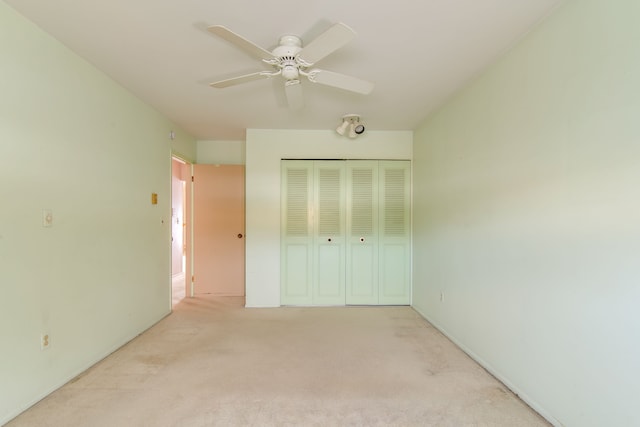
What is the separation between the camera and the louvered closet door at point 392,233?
3.88 meters

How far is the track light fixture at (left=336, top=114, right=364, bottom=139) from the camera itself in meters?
3.31

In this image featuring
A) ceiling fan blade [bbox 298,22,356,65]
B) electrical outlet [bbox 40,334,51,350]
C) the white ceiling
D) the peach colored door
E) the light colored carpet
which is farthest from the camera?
the peach colored door

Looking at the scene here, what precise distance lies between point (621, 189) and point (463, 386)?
5.13 ft

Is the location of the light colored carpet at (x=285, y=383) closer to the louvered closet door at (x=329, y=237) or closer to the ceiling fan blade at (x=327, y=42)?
the louvered closet door at (x=329, y=237)

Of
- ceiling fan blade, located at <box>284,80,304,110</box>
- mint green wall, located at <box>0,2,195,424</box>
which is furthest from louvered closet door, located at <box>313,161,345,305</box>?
mint green wall, located at <box>0,2,195,424</box>

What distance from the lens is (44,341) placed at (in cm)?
187

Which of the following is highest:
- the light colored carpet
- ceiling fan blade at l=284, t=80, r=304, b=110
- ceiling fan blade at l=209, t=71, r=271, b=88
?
ceiling fan blade at l=209, t=71, r=271, b=88

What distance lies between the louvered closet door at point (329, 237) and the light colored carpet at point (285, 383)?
2.46 ft

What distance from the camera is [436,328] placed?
3.09 m

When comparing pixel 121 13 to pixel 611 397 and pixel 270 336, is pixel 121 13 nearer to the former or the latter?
pixel 270 336

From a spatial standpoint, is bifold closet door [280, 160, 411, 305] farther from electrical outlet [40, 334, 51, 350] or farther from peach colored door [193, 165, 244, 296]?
electrical outlet [40, 334, 51, 350]

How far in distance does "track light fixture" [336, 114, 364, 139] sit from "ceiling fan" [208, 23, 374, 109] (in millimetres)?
1240

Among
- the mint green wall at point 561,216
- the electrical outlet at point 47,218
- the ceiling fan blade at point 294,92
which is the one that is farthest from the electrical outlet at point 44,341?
the mint green wall at point 561,216

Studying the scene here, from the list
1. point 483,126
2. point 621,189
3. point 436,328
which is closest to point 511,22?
point 483,126
